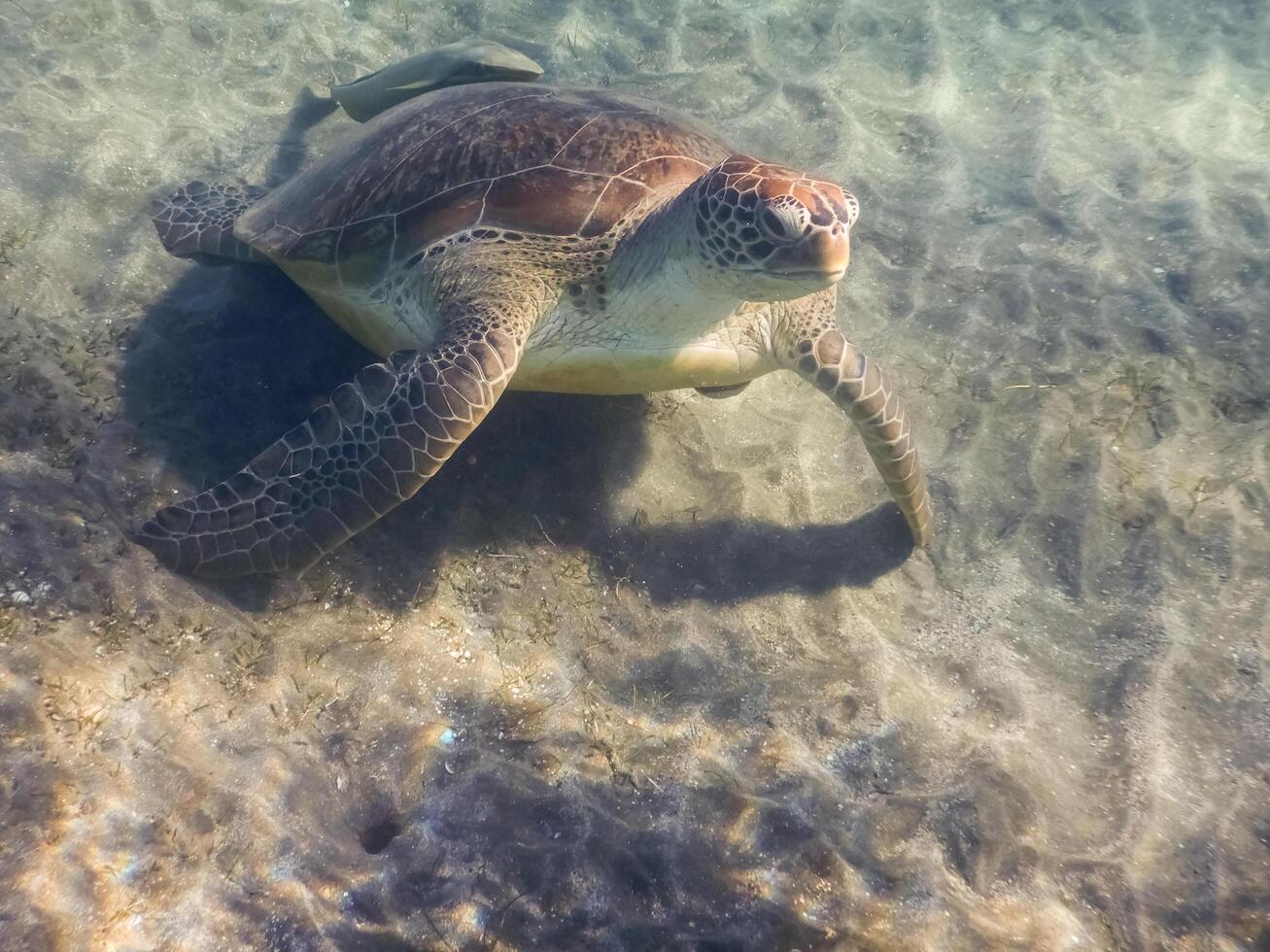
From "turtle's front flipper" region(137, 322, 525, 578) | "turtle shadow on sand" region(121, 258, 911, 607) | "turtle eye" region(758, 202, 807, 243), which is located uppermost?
"turtle eye" region(758, 202, 807, 243)

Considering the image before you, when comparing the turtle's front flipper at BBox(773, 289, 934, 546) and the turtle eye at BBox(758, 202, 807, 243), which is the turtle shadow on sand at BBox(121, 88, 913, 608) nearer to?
the turtle's front flipper at BBox(773, 289, 934, 546)

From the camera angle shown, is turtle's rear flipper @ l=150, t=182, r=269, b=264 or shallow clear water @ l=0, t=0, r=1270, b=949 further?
turtle's rear flipper @ l=150, t=182, r=269, b=264

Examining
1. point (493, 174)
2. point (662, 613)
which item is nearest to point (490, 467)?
point (662, 613)

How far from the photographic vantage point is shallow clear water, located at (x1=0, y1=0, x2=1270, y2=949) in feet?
7.00

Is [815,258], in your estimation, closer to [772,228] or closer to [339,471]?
[772,228]

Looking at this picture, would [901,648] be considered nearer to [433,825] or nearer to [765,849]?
[765,849]

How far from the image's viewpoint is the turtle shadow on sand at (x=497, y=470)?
131 inches

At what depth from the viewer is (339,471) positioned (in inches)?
114

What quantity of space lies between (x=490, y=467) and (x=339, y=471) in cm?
87

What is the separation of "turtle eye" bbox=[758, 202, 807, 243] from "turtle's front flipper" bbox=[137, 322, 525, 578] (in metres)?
1.26

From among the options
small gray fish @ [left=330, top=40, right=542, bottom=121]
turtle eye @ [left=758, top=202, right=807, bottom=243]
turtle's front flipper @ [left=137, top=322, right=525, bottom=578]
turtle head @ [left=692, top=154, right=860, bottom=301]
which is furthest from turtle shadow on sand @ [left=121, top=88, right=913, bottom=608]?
small gray fish @ [left=330, top=40, right=542, bottom=121]

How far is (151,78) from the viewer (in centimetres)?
560

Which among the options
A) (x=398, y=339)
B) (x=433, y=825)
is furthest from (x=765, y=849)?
(x=398, y=339)

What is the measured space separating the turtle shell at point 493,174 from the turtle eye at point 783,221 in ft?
3.03
